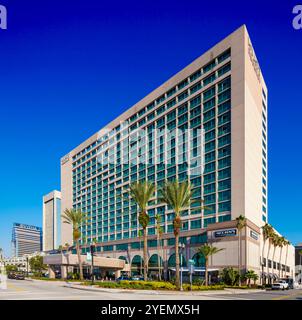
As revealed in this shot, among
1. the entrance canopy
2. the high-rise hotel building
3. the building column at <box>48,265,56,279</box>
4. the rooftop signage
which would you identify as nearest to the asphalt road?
the rooftop signage

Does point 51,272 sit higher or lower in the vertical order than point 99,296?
lower

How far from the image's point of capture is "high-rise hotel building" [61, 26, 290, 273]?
8500 cm

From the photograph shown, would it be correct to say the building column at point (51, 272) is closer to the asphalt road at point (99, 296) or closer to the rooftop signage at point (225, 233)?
the rooftop signage at point (225, 233)

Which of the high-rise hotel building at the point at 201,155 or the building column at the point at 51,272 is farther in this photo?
the building column at the point at 51,272

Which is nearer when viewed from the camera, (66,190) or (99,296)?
(99,296)

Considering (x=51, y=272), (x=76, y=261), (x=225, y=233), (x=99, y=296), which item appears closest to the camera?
(x=99, y=296)

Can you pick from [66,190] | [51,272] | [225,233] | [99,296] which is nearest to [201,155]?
[225,233]

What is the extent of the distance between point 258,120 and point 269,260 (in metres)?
34.8

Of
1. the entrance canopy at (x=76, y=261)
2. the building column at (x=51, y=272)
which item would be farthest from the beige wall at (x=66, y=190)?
the building column at (x=51, y=272)

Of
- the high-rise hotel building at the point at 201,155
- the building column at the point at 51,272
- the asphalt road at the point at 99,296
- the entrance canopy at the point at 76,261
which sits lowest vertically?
the building column at the point at 51,272

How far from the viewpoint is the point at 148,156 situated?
117m

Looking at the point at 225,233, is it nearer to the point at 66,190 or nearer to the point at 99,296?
the point at 99,296

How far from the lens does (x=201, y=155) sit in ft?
318

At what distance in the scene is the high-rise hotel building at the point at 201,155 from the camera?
8500cm
